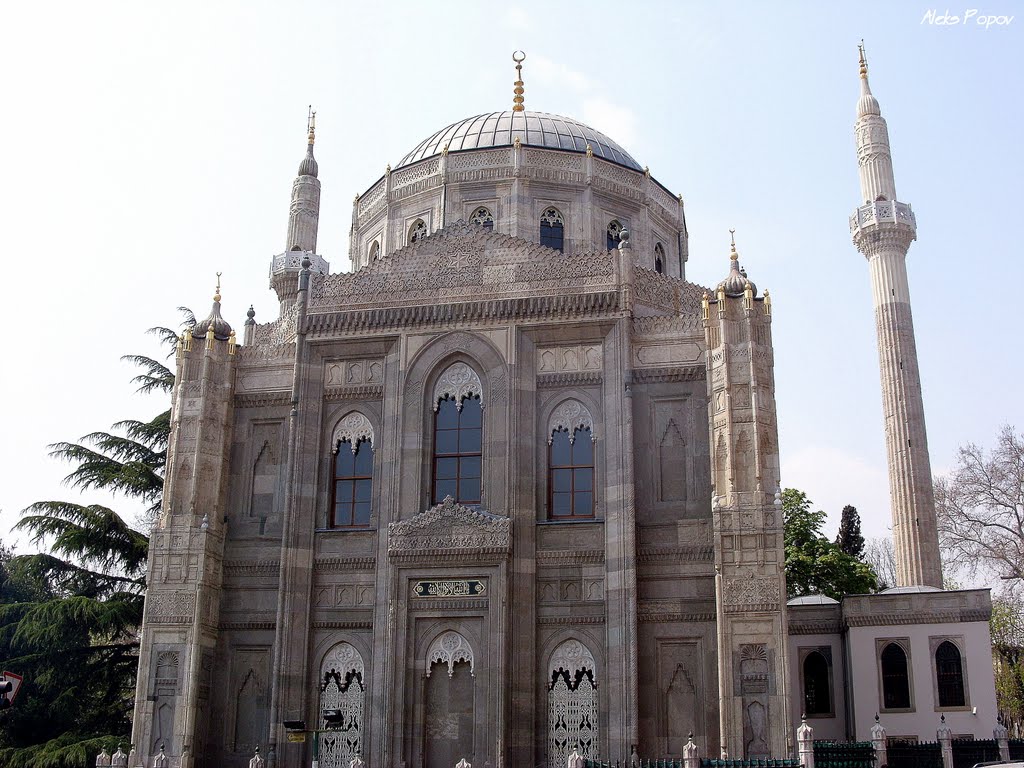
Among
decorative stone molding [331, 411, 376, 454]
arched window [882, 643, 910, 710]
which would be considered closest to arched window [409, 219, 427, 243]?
decorative stone molding [331, 411, 376, 454]

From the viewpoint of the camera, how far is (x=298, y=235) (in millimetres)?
32844

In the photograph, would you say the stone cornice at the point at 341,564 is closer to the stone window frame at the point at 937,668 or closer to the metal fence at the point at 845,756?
the metal fence at the point at 845,756

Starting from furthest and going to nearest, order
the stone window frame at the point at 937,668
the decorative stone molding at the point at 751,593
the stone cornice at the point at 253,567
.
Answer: the stone window frame at the point at 937,668, the stone cornice at the point at 253,567, the decorative stone molding at the point at 751,593

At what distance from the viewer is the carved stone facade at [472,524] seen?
2130cm

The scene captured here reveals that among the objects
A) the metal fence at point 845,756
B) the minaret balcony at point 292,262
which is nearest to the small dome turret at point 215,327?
the minaret balcony at point 292,262

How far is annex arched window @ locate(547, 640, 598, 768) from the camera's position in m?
21.2

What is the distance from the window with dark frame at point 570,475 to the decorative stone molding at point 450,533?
1.27 metres

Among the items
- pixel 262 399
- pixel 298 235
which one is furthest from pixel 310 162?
pixel 262 399

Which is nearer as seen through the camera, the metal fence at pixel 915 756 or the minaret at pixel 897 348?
the metal fence at pixel 915 756

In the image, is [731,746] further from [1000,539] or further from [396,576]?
[1000,539]

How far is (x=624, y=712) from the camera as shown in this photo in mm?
20812

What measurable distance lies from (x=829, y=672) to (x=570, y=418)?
12183 millimetres

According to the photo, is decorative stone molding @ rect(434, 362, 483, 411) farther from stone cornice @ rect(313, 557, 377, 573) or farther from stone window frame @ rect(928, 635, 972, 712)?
stone window frame @ rect(928, 635, 972, 712)

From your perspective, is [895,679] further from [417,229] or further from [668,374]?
[417,229]
